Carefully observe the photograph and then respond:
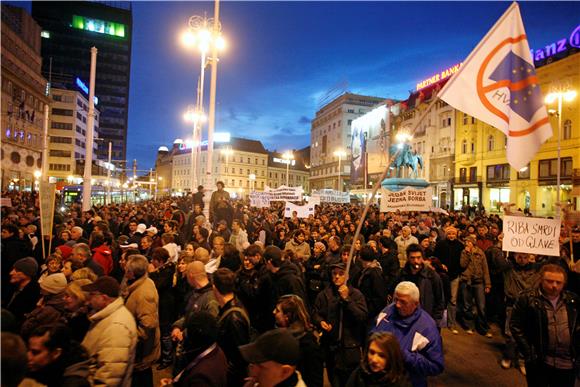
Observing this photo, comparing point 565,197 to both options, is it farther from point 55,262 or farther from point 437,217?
point 55,262

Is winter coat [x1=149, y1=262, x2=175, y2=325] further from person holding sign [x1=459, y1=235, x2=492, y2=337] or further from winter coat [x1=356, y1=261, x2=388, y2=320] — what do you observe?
person holding sign [x1=459, y1=235, x2=492, y2=337]

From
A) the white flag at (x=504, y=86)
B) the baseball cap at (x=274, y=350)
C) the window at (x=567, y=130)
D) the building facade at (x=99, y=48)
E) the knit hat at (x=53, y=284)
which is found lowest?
the knit hat at (x=53, y=284)

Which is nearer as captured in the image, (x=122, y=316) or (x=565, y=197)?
(x=122, y=316)

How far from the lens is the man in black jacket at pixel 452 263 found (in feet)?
23.9

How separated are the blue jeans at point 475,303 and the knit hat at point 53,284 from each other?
671 centimetres

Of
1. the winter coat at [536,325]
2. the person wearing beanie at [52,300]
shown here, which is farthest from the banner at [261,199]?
the winter coat at [536,325]

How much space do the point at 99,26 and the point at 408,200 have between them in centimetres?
12391

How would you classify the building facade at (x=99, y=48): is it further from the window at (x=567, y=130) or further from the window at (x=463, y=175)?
the window at (x=567, y=130)

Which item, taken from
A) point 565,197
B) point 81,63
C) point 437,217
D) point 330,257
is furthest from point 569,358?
point 81,63

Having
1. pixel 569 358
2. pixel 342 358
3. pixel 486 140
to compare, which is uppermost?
pixel 486 140

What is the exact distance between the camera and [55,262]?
18.1 feet

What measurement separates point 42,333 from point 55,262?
3.41 m

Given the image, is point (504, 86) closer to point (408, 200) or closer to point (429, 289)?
point (429, 289)

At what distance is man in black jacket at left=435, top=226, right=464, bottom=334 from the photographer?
23.9ft
